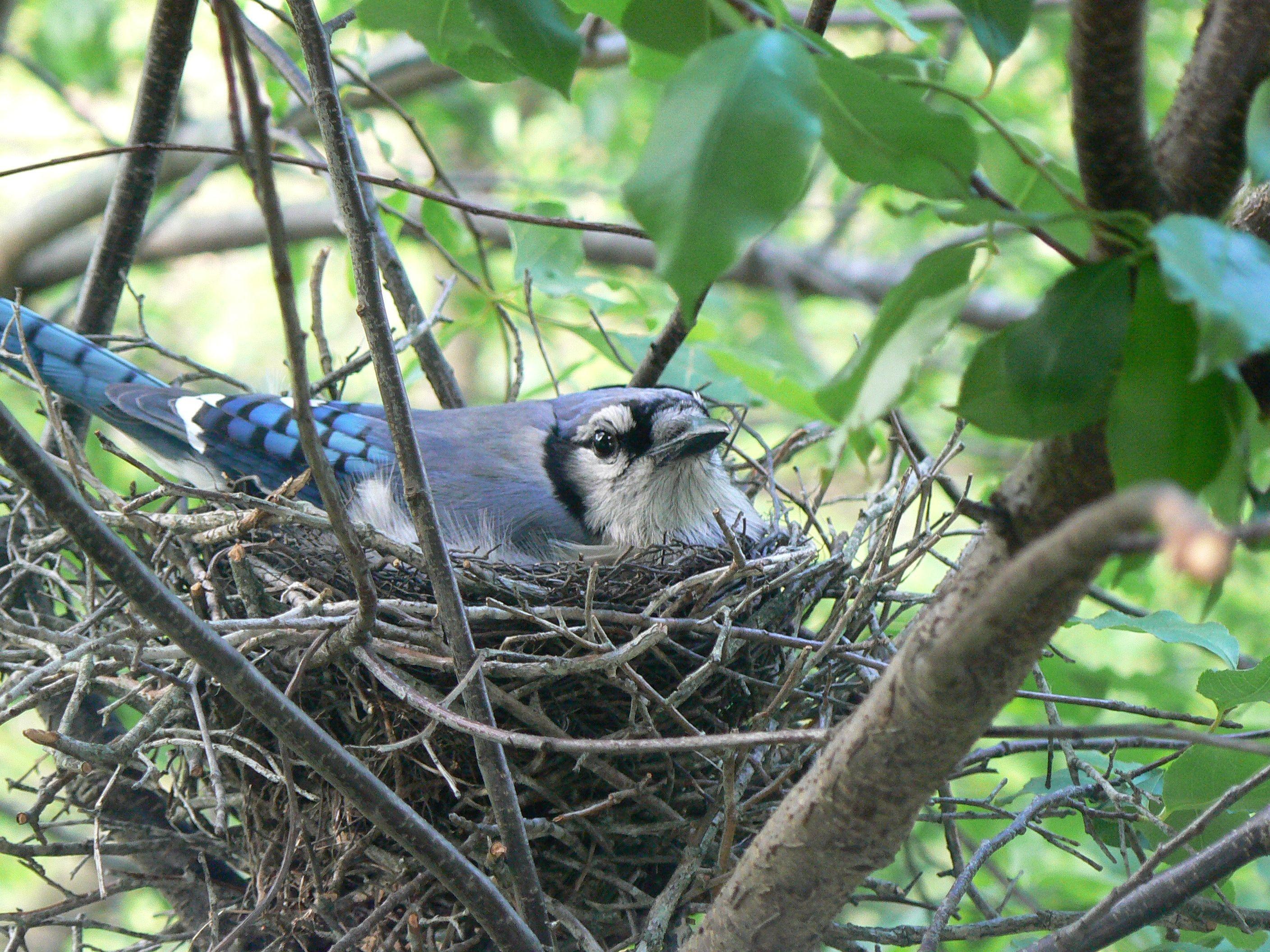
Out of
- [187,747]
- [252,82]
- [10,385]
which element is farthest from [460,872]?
[10,385]

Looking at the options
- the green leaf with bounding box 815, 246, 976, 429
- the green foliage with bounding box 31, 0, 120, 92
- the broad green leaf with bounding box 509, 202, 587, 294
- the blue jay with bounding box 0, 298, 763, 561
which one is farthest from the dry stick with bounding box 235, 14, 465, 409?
the green foliage with bounding box 31, 0, 120, 92

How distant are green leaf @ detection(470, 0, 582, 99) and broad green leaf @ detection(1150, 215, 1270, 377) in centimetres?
48

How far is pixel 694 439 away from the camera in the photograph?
2119mm

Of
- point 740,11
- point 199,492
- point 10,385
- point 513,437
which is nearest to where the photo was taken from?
point 740,11

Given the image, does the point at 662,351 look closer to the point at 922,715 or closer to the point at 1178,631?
the point at 1178,631

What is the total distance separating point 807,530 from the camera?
2.17m

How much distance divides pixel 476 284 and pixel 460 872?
1220 mm

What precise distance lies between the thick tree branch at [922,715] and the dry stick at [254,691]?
267mm

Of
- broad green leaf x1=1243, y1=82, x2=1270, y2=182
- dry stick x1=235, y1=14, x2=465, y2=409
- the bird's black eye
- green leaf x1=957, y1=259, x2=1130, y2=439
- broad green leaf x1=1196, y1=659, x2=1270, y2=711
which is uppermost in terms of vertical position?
dry stick x1=235, y1=14, x2=465, y2=409

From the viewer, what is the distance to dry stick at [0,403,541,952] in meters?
0.97

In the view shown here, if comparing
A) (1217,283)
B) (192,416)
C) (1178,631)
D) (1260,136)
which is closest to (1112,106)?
(1260,136)

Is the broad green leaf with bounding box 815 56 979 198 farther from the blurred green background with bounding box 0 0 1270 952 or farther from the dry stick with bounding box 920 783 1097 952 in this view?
the dry stick with bounding box 920 783 1097 952

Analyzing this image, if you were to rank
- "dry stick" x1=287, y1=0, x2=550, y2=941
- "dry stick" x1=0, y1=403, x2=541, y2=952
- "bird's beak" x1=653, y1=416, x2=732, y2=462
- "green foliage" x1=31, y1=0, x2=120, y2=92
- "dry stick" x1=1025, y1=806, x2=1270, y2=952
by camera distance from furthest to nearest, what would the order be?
"green foliage" x1=31, y1=0, x2=120, y2=92
"bird's beak" x1=653, y1=416, x2=732, y2=462
"dry stick" x1=1025, y1=806, x2=1270, y2=952
"dry stick" x1=287, y1=0, x2=550, y2=941
"dry stick" x1=0, y1=403, x2=541, y2=952

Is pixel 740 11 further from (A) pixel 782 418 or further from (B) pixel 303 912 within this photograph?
(A) pixel 782 418
